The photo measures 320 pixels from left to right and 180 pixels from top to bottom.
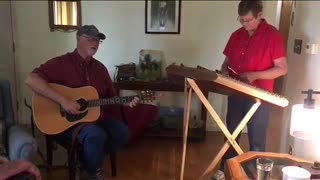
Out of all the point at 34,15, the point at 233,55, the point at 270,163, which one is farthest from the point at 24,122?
the point at 270,163

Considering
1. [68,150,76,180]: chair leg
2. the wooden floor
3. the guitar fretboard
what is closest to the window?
the wooden floor

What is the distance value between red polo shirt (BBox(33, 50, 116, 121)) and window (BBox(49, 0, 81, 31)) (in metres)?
1.41

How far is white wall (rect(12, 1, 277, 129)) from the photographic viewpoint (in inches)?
154

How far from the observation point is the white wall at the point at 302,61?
2.49m

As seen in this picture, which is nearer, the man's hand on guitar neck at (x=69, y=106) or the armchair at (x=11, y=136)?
the armchair at (x=11, y=136)

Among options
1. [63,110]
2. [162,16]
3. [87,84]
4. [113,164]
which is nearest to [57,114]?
[63,110]

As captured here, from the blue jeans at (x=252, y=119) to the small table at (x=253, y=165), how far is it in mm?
492

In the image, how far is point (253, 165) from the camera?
1847 mm

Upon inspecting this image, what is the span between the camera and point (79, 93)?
8.43 feet

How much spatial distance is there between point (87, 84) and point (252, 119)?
1.23 metres

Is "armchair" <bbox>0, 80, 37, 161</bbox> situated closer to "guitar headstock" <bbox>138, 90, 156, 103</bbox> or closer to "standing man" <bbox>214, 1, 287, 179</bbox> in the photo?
"guitar headstock" <bbox>138, 90, 156, 103</bbox>

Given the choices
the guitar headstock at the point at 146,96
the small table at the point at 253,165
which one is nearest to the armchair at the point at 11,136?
the guitar headstock at the point at 146,96

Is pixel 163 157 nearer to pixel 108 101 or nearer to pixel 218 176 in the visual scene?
pixel 218 176

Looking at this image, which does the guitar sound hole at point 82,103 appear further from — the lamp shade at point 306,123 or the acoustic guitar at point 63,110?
the lamp shade at point 306,123
